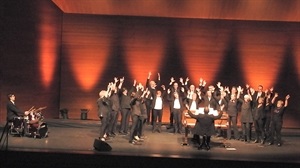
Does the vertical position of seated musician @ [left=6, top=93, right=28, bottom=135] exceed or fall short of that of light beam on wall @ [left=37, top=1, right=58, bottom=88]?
it falls short

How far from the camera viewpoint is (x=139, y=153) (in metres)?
9.84

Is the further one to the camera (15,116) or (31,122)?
(15,116)

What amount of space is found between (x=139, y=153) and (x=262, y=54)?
855cm

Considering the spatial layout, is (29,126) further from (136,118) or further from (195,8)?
(195,8)

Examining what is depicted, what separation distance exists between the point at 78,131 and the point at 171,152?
177 inches

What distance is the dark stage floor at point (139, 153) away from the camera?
30.2 feet

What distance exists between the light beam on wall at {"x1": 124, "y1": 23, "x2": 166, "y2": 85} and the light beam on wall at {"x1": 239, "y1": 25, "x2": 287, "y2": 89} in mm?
3104

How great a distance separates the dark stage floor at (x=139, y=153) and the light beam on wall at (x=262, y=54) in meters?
4.22

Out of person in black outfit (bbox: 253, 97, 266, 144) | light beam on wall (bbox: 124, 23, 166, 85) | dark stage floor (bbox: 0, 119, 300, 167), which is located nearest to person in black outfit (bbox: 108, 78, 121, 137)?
dark stage floor (bbox: 0, 119, 300, 167)

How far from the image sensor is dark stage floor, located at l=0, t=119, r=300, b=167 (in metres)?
9.22

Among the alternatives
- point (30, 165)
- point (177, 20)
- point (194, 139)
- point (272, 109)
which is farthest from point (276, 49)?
point (30, 165)

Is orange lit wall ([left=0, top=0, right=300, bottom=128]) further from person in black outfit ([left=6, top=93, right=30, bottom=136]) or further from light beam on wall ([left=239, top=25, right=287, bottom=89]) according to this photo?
person in black outfit ([left=6, top=93, right=30, bottom=136])

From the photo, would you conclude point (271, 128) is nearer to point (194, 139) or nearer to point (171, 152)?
point (194, 139)

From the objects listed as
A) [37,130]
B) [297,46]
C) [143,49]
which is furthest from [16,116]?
[297,46]
